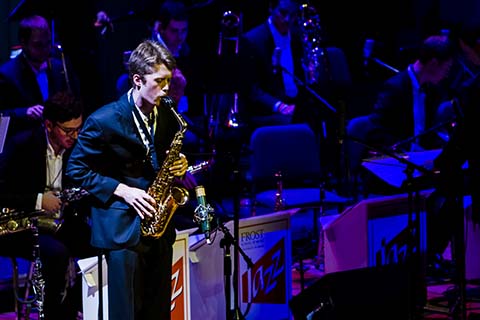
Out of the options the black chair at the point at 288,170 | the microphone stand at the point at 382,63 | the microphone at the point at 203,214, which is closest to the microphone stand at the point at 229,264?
the microphone at the point at 203,214

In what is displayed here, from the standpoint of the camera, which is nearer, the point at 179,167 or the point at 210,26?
the point at 179,167

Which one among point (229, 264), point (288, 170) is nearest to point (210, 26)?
point (288, 170)

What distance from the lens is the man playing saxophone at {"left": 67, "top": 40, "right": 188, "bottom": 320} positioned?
4.67m

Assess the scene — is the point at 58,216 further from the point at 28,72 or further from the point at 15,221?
the point at 28,72

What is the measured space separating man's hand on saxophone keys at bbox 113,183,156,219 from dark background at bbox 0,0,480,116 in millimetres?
3176

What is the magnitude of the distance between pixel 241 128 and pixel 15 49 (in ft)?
6.85

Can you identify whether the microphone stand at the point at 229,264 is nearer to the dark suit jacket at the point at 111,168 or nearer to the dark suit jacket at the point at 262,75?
the dark suit jacket at the point at 111,168

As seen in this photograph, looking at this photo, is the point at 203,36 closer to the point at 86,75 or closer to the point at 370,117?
the point at 86,75

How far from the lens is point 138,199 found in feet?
15.1

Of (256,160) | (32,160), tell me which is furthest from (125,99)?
(256,160)

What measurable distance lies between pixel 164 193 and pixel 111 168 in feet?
0.94

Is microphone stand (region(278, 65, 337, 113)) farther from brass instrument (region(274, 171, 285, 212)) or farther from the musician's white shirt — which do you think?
the musician's white shirt

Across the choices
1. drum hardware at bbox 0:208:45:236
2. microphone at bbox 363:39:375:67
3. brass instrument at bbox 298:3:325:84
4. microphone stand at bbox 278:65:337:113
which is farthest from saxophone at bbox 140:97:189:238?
microphone at bbox 363:39:375:67

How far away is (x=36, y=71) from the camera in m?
7.43
